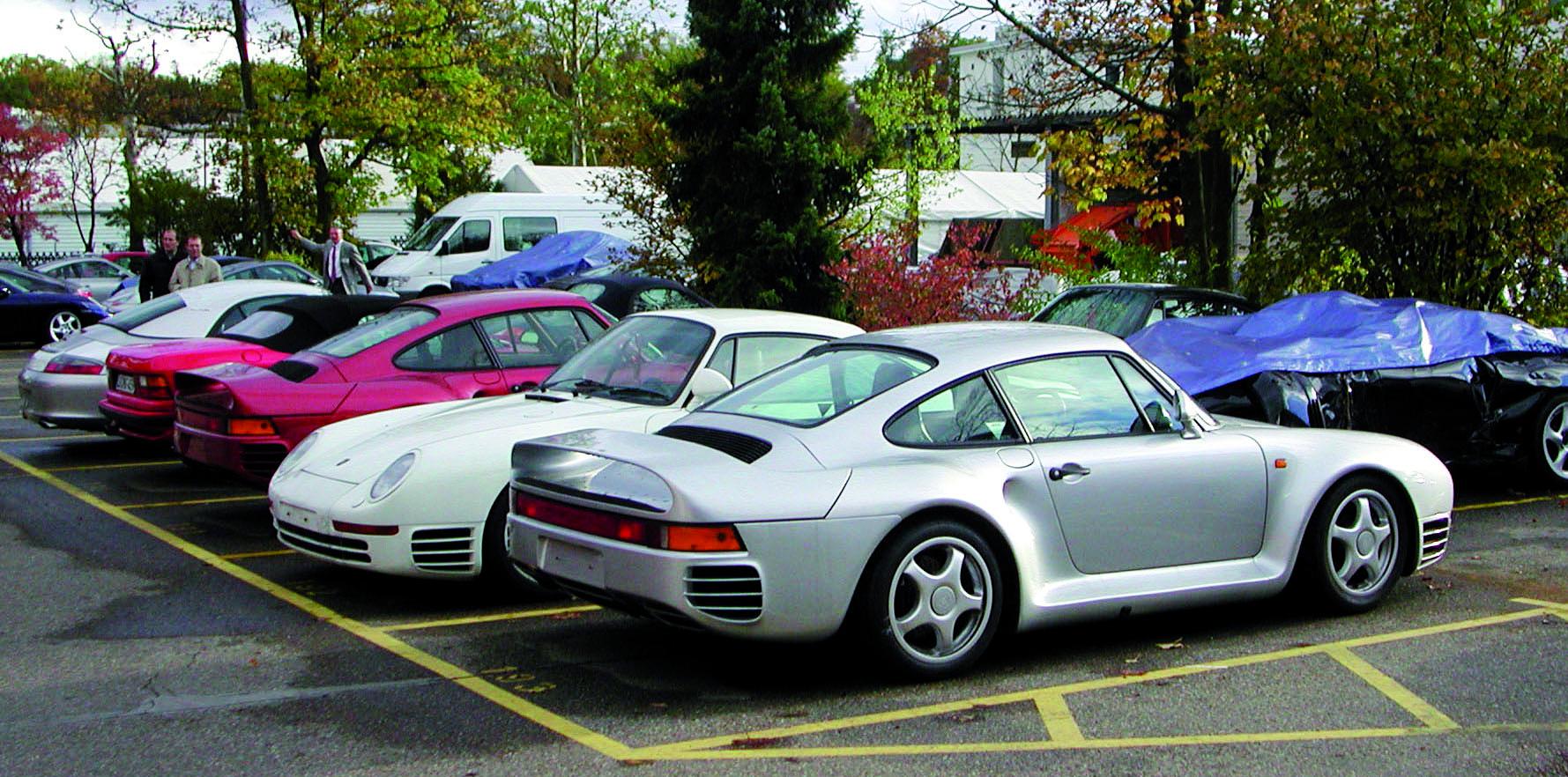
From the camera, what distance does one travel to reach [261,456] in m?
8.79

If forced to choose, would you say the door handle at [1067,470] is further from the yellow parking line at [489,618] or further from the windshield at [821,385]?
the yellow parking line at [489,618]

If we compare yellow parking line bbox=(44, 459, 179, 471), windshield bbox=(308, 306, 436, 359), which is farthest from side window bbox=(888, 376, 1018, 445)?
yellow parking line bbox=(44, 459, 179, 471)

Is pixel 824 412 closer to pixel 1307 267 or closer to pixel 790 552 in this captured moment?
pixel 790 552

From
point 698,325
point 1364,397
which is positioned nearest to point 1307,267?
point 1364,397

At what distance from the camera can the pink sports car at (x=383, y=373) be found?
883cm

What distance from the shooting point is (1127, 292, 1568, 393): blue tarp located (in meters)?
9.83

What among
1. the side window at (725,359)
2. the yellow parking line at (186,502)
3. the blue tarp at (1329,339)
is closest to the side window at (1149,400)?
the side window at (725,359)

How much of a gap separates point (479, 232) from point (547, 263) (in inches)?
150

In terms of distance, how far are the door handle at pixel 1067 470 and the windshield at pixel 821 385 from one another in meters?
→ 0.64

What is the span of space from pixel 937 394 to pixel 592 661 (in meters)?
1.78

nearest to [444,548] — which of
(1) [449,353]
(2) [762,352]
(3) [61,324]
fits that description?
(2) [762,352]

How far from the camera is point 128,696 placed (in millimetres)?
5727

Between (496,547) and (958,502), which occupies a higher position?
(958,502)

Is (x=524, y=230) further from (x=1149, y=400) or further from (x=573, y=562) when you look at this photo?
(x=573, y=562)
